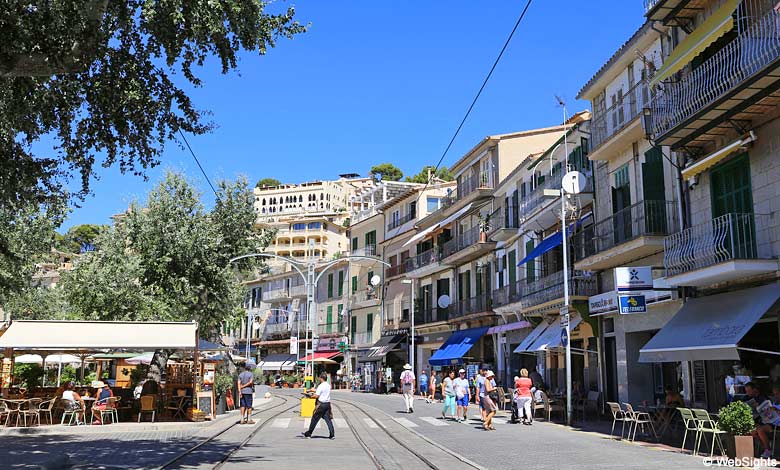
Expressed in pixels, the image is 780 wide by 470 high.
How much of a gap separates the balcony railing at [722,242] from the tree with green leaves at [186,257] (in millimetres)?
17117

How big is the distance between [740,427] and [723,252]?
4.32m

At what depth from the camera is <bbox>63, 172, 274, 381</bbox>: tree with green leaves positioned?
27797 mm

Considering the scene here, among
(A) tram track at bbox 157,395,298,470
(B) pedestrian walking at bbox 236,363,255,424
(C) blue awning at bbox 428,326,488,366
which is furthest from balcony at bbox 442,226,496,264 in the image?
(B) pedestrian walking at bbox 236,363,255,424

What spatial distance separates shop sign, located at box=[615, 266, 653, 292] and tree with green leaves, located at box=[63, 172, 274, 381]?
15070mm

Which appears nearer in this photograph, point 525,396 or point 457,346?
point 525,396

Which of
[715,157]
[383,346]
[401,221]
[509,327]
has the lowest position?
[383,346]

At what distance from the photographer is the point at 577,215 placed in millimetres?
27297

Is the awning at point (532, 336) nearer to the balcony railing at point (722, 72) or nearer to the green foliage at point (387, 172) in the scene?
the balcony railing at point (722, 72)

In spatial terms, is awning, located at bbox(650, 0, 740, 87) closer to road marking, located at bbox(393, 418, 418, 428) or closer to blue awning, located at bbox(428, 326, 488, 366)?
road marking, located at bbox(393, 418, 418, 428)

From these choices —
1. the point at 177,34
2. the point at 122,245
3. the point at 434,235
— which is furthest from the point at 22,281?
the point at 434,235

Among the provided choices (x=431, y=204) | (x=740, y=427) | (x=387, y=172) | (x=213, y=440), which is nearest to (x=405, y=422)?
(x=213, y=440)

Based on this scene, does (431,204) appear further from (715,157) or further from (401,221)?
(715,157)

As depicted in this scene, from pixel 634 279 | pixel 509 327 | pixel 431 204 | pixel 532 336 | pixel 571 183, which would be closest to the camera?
pixel 634 279

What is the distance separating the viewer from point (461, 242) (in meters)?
42.5
